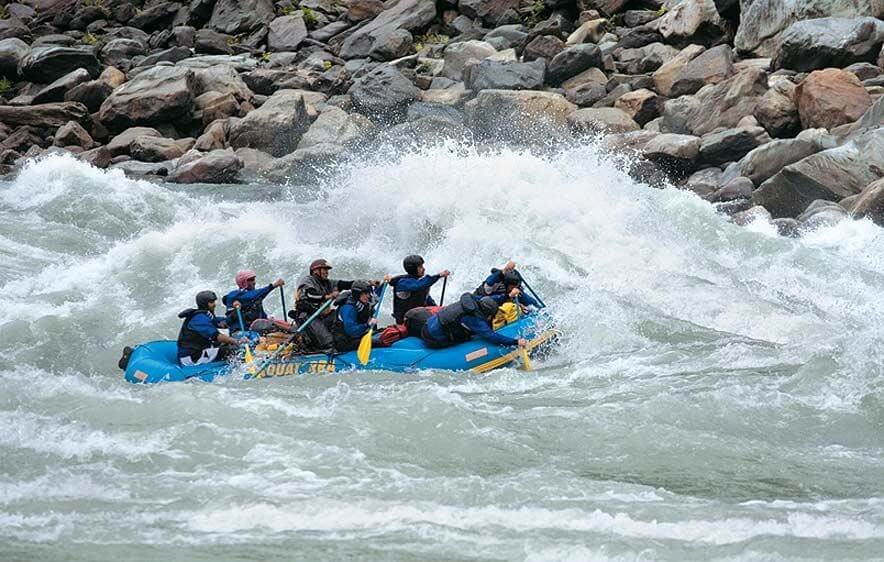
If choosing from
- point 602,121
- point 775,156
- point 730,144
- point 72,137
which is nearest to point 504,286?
point 775,156

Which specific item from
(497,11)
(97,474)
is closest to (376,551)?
(97,474)

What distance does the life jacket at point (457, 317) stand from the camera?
9.80 m

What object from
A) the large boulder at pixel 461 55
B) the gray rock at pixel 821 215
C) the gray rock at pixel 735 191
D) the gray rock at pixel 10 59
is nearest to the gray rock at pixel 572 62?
the large boulder at pixel 461 55

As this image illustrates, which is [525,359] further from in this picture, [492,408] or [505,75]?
[505,75]

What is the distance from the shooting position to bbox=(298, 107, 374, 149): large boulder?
68.9 ft

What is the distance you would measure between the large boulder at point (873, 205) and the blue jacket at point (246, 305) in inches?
334

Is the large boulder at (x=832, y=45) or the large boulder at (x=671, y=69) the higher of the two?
the large boulder at (x=832, y=45)

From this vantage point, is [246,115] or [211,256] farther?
[246,115]

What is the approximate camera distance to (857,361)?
29.8ft

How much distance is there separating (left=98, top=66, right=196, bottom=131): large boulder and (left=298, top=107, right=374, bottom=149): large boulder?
3062 millimetres

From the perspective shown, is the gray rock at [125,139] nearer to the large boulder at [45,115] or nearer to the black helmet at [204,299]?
the large boulder at [45,115]

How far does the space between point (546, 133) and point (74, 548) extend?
51.3ft

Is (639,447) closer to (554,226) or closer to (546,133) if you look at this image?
(554,226)

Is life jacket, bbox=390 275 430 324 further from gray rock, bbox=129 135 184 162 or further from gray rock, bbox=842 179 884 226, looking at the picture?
gray rock, bbox=129 135 184 162
